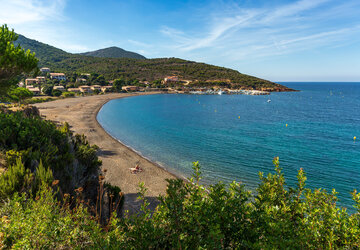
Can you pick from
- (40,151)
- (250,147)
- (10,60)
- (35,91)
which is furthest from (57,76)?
(40,151)

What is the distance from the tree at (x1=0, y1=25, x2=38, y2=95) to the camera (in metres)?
11.9

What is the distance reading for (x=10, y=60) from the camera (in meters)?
12.1

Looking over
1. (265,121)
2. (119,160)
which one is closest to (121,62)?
(265,121)

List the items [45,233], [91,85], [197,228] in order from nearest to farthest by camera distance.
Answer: [197,228], [45,233], [91,85]

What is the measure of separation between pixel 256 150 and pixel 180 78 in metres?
136


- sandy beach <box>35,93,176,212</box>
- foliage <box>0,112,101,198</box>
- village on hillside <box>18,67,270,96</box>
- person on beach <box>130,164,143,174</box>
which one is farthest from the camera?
village on hillside <box>18,67,270,96</box>

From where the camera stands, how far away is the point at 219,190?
351cm

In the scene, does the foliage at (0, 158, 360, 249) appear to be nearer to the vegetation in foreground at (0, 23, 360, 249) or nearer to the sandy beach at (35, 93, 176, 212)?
the vegetation in foreground at (0, 23, 360, 249)

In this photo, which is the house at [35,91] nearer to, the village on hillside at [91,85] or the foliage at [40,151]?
the village on hillside at [91,85]

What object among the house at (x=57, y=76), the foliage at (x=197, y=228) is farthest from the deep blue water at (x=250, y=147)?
the house at (x=57, y=76)

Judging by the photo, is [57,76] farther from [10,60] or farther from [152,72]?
[10,60]

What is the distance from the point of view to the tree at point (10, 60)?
39.0 feet

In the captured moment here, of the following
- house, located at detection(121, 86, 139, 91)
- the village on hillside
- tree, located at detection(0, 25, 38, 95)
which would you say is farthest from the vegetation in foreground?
house, located at detection(121, 86, 139, 91)

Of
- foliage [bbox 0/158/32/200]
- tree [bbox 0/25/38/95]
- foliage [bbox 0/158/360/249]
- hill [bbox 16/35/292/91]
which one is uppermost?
hill [bbox 16/35/292/91]
